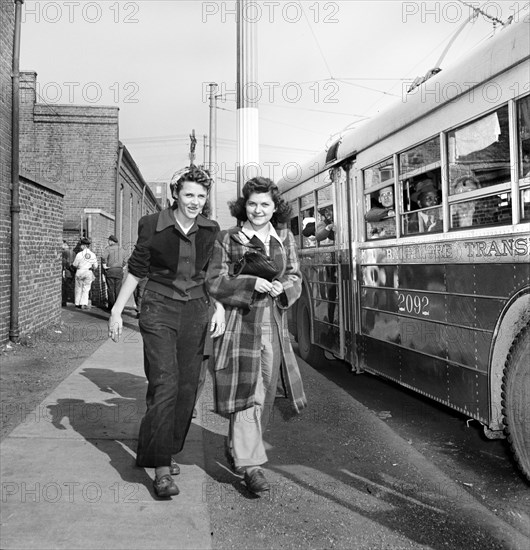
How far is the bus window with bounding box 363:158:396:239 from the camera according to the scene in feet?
17.4

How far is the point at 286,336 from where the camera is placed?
12.4 feet

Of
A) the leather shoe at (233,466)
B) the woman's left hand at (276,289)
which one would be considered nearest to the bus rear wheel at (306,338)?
the leather shoe at (233,466)

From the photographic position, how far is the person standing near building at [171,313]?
3.51 meters

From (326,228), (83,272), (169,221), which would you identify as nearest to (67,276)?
(83,272)

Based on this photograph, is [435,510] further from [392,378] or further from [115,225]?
[115,225]

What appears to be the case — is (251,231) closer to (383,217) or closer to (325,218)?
(383,217)

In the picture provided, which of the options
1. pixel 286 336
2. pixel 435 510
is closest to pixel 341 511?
pixel 435 510

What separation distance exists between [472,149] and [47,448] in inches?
147

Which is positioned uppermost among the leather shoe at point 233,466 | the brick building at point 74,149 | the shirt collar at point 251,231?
the brick building at point 74,149

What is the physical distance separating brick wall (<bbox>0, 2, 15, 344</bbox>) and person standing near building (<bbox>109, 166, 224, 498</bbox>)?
5466mm

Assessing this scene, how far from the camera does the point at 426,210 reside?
4676mm

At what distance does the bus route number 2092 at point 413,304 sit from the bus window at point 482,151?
35.1 inches

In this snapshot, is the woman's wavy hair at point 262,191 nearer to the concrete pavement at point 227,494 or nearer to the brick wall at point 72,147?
the concrete pavement at point 227,494

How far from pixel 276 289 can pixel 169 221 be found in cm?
80
